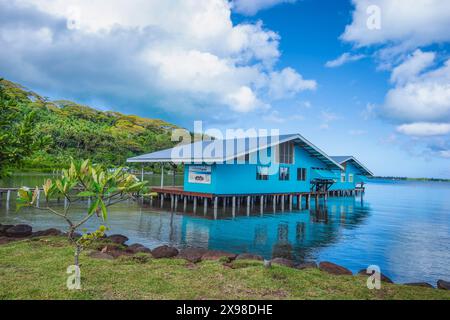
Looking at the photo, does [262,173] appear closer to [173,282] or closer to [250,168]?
[250,168]

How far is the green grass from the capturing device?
224 inches

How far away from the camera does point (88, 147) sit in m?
52.4

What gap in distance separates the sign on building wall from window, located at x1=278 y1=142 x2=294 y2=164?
5850mm

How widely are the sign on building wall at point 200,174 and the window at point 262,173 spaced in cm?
378

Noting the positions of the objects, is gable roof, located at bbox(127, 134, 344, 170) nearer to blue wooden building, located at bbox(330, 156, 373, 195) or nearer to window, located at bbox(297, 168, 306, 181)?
window, located at bbox(297, 168, 306, 181)

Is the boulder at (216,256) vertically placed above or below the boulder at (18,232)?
below

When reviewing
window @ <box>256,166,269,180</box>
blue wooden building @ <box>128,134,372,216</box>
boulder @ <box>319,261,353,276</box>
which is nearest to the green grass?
boulder @ <box>319,261,353,276</box>

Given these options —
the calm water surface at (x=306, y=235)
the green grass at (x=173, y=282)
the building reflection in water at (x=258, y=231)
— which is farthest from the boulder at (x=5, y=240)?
the building reflection in water at (x=258, y=231)

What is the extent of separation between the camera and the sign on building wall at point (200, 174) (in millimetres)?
20672

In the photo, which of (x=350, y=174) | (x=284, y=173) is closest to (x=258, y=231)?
(x=284, y=173)

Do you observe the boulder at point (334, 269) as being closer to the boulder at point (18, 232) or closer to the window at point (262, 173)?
the boulder at point (18, 232)

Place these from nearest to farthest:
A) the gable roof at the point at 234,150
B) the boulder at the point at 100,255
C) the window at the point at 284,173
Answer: the boulder at the point at 100,255, the gable roof at the point at 234,150, the window at the point at 284,173

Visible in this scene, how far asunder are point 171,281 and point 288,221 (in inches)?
510

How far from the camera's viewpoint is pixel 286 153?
80.0 feet
